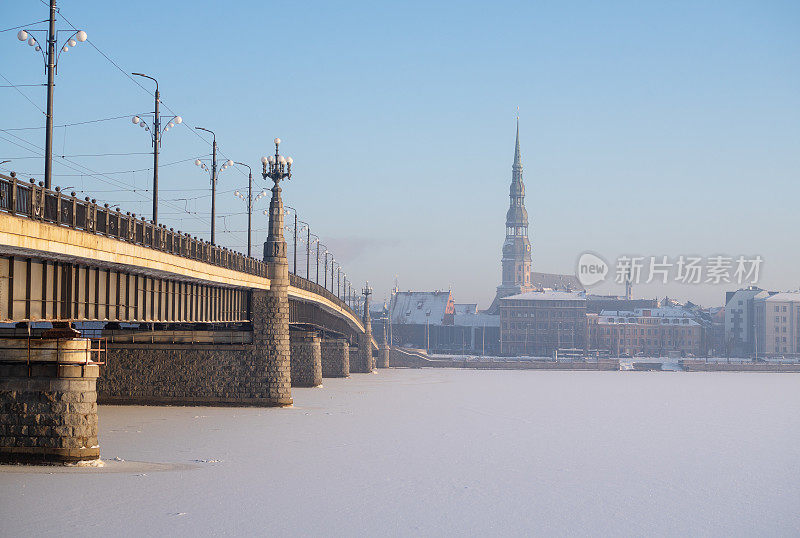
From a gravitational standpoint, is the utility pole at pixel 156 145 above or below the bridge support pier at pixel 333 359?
above

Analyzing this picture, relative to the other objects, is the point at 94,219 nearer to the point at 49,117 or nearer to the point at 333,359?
the point at 49,117

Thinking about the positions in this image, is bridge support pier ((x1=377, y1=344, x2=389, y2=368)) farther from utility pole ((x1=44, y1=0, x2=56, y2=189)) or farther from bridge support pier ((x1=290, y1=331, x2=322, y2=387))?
utility pole ((x1=44, y1=0, x2=56, y2=189))

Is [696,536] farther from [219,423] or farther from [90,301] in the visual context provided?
[219,423]

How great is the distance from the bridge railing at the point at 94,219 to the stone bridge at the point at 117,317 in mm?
44

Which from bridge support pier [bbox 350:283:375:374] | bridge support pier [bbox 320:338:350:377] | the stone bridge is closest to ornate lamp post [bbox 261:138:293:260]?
the stone bridge

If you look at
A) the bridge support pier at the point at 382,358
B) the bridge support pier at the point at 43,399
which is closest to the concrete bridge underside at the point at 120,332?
the bridge support pier at the point at 43,399

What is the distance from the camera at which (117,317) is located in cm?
3841

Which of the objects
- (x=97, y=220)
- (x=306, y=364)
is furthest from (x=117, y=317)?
(x=306, y=364)

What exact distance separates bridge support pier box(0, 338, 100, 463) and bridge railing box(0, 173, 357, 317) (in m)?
4.09

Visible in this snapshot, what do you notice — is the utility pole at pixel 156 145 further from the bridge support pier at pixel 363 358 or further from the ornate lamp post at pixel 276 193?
the bridge support pier at pixel 363 358

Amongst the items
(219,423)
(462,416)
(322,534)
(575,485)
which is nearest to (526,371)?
(462,416)

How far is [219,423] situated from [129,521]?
975 inches

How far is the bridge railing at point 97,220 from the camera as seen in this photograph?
27.6m

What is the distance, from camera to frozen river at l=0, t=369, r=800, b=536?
25.9 metres
